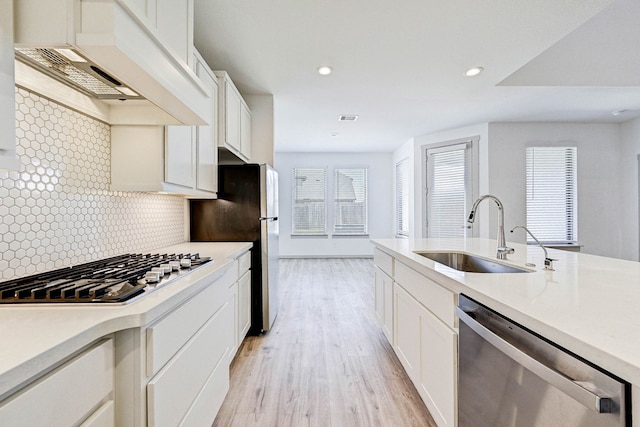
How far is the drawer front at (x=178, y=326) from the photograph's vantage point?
921 millimetres

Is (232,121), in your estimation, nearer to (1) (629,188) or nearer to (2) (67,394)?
(2) (67,394)

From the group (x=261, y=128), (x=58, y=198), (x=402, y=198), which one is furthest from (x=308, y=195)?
(x=58, y=198)

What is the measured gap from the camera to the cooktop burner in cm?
90

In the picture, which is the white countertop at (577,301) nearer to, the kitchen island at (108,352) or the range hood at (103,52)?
the kitchen island at (108,352)

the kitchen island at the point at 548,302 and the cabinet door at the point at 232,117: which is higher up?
the cabinet door at the point at 232,117

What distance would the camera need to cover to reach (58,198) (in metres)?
1.34

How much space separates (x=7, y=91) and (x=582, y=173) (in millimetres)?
6397

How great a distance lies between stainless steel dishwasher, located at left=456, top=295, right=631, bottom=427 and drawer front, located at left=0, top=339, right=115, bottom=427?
1.16m

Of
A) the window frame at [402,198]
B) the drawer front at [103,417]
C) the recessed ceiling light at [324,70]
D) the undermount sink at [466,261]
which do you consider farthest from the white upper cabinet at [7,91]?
the window frame at [402,198]

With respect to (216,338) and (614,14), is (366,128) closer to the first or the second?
(614,14)

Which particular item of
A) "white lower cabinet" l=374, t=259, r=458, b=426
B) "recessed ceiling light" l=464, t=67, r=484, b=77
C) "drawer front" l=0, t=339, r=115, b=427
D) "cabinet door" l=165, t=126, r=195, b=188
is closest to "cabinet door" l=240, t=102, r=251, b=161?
"cabinet door" l=165, t=126, r=195, b=188

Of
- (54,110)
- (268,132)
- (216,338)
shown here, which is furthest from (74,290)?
(268,132)

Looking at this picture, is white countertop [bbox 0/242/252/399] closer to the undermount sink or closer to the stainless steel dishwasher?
the stainless steel dishwasher

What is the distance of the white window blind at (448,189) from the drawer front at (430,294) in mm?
3505
